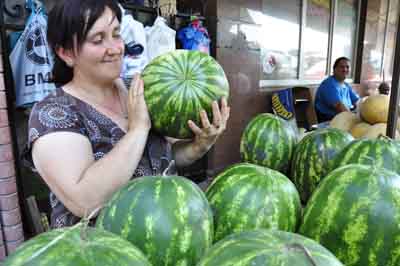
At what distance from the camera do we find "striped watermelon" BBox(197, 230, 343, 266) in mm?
498

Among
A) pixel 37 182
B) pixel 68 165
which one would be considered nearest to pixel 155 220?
pixel 68 165

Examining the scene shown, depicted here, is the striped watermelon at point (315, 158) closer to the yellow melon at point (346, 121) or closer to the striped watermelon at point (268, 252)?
the striped watermelon at point (268, 252)

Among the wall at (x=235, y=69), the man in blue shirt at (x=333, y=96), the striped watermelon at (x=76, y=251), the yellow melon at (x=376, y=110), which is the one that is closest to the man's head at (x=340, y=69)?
the man in blue shirt at (x=333, y=96)

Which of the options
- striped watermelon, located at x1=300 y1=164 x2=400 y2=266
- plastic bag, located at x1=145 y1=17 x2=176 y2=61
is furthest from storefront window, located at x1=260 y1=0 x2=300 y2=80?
striped watermelon, located at x1=300 y1=164 x2=400 y2=266

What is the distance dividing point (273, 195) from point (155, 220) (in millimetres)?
319

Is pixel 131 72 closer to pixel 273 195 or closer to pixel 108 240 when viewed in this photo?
pixel 273 195

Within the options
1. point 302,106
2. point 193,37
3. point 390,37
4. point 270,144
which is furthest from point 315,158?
point 390,37

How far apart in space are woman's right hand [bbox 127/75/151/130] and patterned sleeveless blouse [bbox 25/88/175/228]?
134mm

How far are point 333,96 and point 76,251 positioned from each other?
18.1ft

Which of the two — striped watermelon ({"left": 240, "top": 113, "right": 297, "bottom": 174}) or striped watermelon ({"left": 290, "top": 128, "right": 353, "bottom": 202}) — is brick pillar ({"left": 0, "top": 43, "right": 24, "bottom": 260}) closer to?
striped watermelon ({"left": 240, "top": 113, "right": 297, "bottom": 174})

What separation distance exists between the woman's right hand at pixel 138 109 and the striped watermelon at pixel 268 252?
73cm

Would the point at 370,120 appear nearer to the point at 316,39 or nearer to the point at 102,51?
the point at 102,51

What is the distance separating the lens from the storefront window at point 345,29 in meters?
7.63

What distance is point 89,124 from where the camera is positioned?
128 cm
